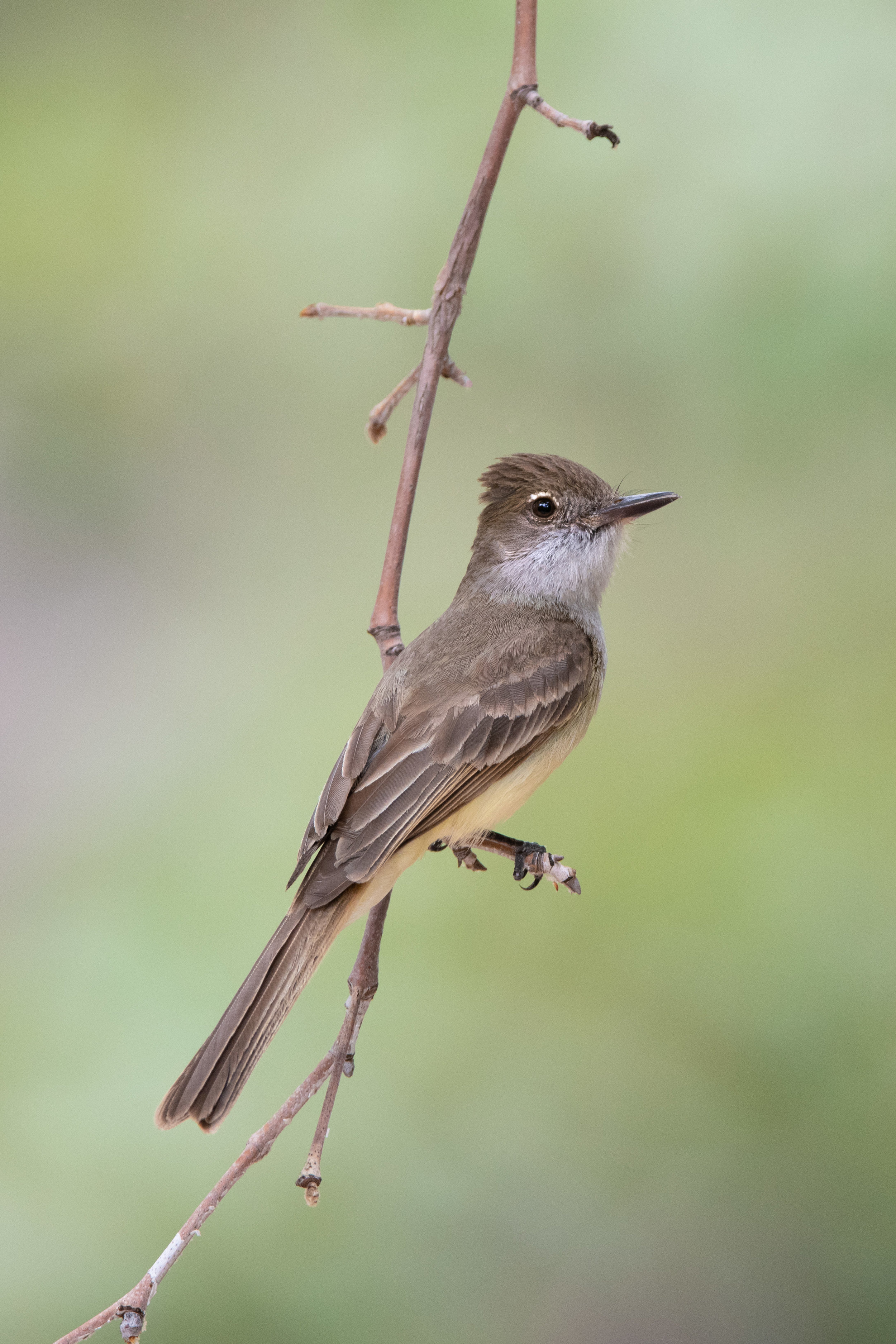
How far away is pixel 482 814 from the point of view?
1.82m

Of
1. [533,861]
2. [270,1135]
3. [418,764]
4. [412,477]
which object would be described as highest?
[412,477]

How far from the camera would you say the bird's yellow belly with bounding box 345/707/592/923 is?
1676 millimetres

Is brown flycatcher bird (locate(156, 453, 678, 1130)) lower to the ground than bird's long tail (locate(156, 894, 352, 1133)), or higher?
higher

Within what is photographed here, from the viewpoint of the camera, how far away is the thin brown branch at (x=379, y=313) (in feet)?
6.06

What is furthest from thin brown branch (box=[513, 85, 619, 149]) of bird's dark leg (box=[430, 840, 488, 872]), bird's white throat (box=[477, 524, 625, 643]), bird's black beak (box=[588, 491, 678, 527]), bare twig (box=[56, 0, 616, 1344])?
bird's dark leg (box=[430, 840, 488, 872])

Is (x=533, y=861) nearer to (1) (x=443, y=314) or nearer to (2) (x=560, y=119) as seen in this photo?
(1) (x=443, y=314)

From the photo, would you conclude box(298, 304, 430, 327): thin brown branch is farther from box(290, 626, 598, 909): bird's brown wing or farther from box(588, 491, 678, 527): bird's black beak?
box(290, 626, 598, 909): bird's brown wing

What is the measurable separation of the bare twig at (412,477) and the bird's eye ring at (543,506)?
26cm

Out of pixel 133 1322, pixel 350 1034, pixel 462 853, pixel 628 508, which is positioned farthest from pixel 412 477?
pixel 133 1322

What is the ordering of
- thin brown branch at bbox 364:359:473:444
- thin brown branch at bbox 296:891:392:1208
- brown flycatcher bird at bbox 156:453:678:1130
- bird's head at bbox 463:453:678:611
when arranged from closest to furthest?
1. thin brown branch at bbox 296:891:392:1208
2. brown flycatcher bird at bbox 156:453:678:1130
3. thin brown branch at bbox 364:359:473:444
4. bird's head at bbox 463:453:678:611

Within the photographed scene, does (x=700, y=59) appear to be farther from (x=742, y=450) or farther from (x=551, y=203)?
(x=742, y=450)

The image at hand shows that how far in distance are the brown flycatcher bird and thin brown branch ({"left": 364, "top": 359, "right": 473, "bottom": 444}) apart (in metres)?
0.23

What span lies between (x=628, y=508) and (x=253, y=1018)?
90 cm

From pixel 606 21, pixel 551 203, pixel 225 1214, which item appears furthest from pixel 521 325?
pixel 225 1214
